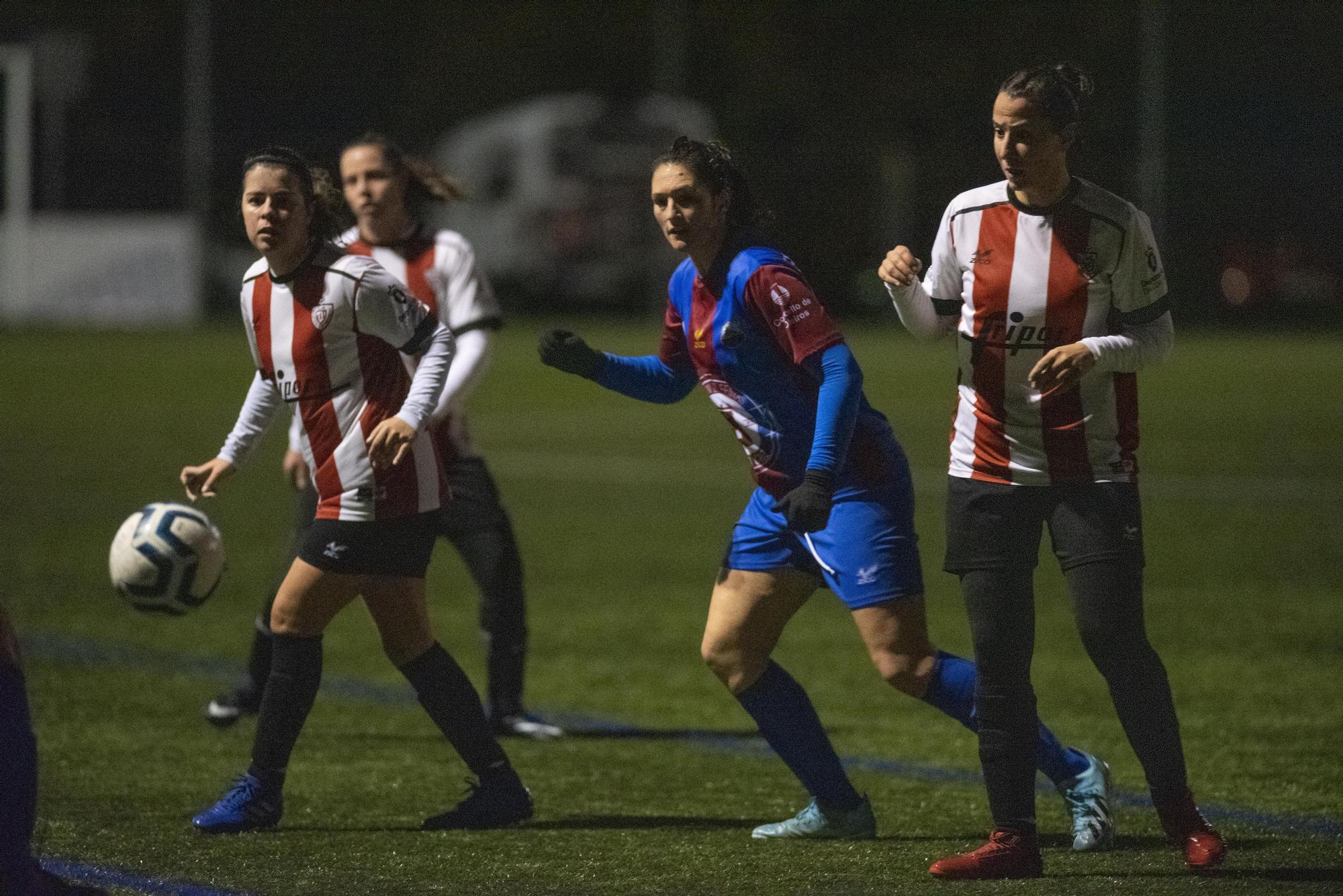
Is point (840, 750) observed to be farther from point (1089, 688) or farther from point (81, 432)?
point (81, 432)

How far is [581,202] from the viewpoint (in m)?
40.3

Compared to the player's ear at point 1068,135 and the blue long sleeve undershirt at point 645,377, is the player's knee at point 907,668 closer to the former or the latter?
the blue long sleeve undershirt at point 645,377

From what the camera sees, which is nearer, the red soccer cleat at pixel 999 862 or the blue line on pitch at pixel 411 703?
the red soccer cleat at pixel 999 862

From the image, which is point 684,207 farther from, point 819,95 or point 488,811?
point 819,95

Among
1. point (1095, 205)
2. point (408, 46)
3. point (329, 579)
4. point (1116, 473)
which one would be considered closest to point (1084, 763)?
point (1116, 473)

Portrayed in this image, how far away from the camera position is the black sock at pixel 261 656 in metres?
6.69

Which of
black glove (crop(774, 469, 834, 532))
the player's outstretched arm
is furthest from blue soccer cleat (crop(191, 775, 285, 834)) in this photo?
black glove (crop(774, 469, 834, 532))

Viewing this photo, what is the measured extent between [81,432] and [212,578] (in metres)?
13.1

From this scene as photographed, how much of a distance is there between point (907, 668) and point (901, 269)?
1.04 meters

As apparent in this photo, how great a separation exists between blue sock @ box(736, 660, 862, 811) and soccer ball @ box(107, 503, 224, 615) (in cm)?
167

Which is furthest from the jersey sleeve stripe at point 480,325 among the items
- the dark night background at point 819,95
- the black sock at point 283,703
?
the dark night background at point 819,95

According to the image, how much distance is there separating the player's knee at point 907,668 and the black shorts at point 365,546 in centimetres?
124

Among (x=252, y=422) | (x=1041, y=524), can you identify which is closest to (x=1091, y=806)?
(x=1041, y=524)

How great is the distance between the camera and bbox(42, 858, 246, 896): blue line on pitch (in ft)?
15.3
